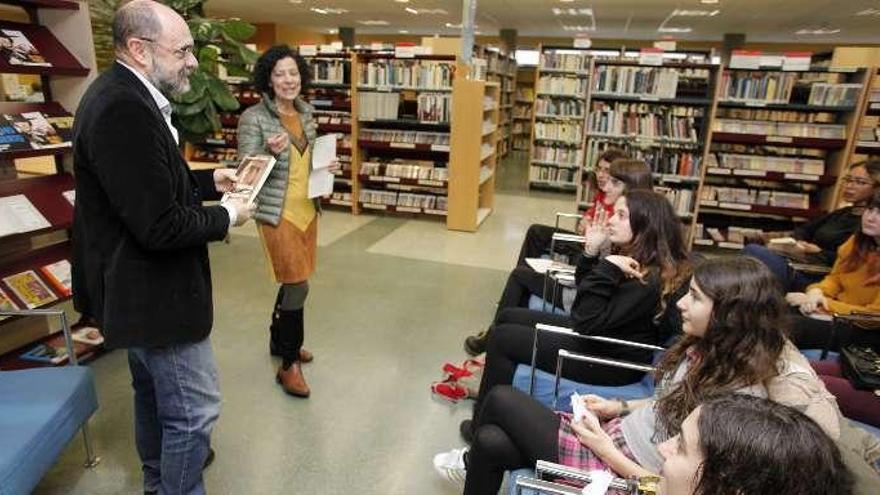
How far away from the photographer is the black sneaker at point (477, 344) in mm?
2934

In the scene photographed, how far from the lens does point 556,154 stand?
7785mm

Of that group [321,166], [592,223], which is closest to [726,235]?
[592,223]

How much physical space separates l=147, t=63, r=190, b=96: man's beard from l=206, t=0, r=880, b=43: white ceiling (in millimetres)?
9623

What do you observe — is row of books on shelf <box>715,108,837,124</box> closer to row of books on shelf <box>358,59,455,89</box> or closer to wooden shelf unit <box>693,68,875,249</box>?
wooden shelf unit <box>693,68,875,249</box>

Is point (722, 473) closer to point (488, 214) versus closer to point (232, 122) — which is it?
point (488, 214)

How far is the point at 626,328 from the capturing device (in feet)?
6.29

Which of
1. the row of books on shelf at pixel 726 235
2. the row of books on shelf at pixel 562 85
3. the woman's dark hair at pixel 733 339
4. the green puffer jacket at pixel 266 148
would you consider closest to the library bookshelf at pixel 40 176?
the green puffer jacket at pixel 266 148

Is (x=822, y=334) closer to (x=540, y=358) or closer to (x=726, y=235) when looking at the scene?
(x=540, y=358)

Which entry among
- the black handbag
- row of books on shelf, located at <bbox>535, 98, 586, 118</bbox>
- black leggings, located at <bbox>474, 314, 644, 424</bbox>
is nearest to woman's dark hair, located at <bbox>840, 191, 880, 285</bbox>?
the black handbag

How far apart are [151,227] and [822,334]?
275 centimetres

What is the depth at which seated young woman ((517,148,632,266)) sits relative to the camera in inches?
116

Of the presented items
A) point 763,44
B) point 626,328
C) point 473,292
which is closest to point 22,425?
point 626,328

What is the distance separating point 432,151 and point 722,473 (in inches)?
200

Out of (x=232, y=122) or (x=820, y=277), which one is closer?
(x=820, y=277)
